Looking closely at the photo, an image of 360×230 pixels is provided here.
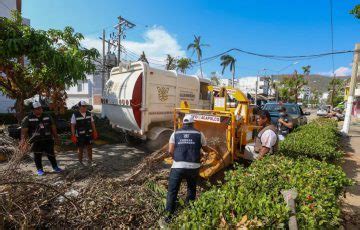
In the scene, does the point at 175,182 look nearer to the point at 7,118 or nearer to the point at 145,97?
the point at 145,97

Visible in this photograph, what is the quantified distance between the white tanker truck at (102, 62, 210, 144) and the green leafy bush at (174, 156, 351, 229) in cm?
408

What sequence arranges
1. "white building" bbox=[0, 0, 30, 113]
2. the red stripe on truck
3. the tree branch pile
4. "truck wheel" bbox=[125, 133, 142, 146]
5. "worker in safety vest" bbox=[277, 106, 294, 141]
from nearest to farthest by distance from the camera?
1. the tree branch pile
2. the red stripe on truck
3. "worker in safety vest" bbox=[277, 106, 294, 141]
4. "truck wheel" bbox=[125, 133, 142, 146]
5. "white building" bbox=[0, 0, 30, 113]

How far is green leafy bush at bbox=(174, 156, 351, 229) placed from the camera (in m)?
2.29

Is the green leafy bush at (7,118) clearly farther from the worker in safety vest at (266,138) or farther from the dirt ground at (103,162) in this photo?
the worker in safety vest at (266,138)

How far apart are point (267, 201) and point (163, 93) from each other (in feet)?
18.2

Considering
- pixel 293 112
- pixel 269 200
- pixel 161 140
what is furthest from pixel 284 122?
pixel 269 200

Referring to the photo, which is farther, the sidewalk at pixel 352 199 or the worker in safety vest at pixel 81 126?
the worker in safety vest at pixel 81 126

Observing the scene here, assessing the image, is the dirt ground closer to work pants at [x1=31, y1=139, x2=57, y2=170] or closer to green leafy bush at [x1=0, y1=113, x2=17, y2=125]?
work pants at [x1=31, y1=139, x2=57, y2=170]

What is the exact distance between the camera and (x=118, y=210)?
365cm

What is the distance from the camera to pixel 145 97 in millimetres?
7027

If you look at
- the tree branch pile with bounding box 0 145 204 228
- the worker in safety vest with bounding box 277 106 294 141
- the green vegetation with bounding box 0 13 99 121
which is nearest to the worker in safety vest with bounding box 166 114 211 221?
the tree branch pile with bounding box 0 145 204 228

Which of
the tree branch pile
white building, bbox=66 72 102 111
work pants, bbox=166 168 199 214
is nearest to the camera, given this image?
the tree branch pile

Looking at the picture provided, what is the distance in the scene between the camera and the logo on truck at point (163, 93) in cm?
748

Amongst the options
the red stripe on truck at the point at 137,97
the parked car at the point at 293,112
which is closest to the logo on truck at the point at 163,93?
the red stripe on truck at the point at 137,97
